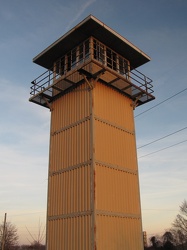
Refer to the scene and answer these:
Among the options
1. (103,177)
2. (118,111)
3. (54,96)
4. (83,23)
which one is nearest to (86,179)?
(103,177)

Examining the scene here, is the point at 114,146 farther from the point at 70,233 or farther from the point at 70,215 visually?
the point at 70,233

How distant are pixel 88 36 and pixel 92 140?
323 inches

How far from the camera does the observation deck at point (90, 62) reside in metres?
21.0

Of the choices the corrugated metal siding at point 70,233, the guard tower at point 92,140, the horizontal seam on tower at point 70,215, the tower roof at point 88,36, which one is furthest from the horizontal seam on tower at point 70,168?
the tower roof at point 88,36

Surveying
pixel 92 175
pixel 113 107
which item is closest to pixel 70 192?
pixel 92 175

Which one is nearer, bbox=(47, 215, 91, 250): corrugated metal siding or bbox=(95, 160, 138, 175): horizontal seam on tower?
bbox=(47, 215, 91, 250): corrugated metal siding

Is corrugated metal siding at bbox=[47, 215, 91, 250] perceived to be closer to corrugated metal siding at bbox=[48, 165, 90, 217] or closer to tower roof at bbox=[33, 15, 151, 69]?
corrugated metal siding at bbox=[48, 165, 90, 217]

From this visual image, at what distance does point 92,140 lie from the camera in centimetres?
1917

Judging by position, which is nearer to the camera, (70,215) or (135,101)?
(70,215)

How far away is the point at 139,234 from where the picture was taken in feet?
66.6

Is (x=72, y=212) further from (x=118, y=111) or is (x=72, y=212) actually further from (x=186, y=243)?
(x=186, y=243)

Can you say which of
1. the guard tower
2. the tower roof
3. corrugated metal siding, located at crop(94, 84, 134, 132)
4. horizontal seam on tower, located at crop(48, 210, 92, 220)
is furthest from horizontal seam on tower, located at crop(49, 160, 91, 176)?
the tower roof

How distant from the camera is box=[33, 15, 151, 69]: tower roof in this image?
21302mm

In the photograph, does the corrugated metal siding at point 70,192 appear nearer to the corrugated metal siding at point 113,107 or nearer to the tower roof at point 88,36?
the corrugated metal siding at point 113,107
